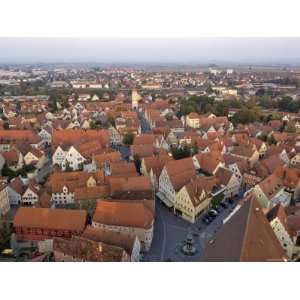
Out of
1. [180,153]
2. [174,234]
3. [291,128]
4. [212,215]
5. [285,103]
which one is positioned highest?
[285,103]

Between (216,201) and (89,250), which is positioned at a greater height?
(89,250)

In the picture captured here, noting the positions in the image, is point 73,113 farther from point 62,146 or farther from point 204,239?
point 204,239

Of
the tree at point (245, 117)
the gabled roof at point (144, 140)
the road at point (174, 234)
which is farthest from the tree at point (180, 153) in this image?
the tree at point (245, 117)

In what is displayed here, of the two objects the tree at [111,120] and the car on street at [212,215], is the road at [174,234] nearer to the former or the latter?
the car on street at [212,215]

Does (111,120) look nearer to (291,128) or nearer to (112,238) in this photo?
(291,128)

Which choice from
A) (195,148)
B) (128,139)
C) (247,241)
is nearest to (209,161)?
(195,148)

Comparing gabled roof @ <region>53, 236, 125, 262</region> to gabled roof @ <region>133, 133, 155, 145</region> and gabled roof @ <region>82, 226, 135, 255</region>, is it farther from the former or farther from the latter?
gabled roof @ <region>133, 133, 155, 145</region>

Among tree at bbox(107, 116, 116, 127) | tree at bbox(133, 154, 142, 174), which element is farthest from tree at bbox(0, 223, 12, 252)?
tree at bbox(107, 116, 116, 127)

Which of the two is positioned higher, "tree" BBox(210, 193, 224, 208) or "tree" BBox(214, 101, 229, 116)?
"tree" BBox(214, 101, 229, 116)

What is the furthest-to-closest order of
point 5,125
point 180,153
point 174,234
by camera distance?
point 5,125 → point 180,153 → point 174,234
